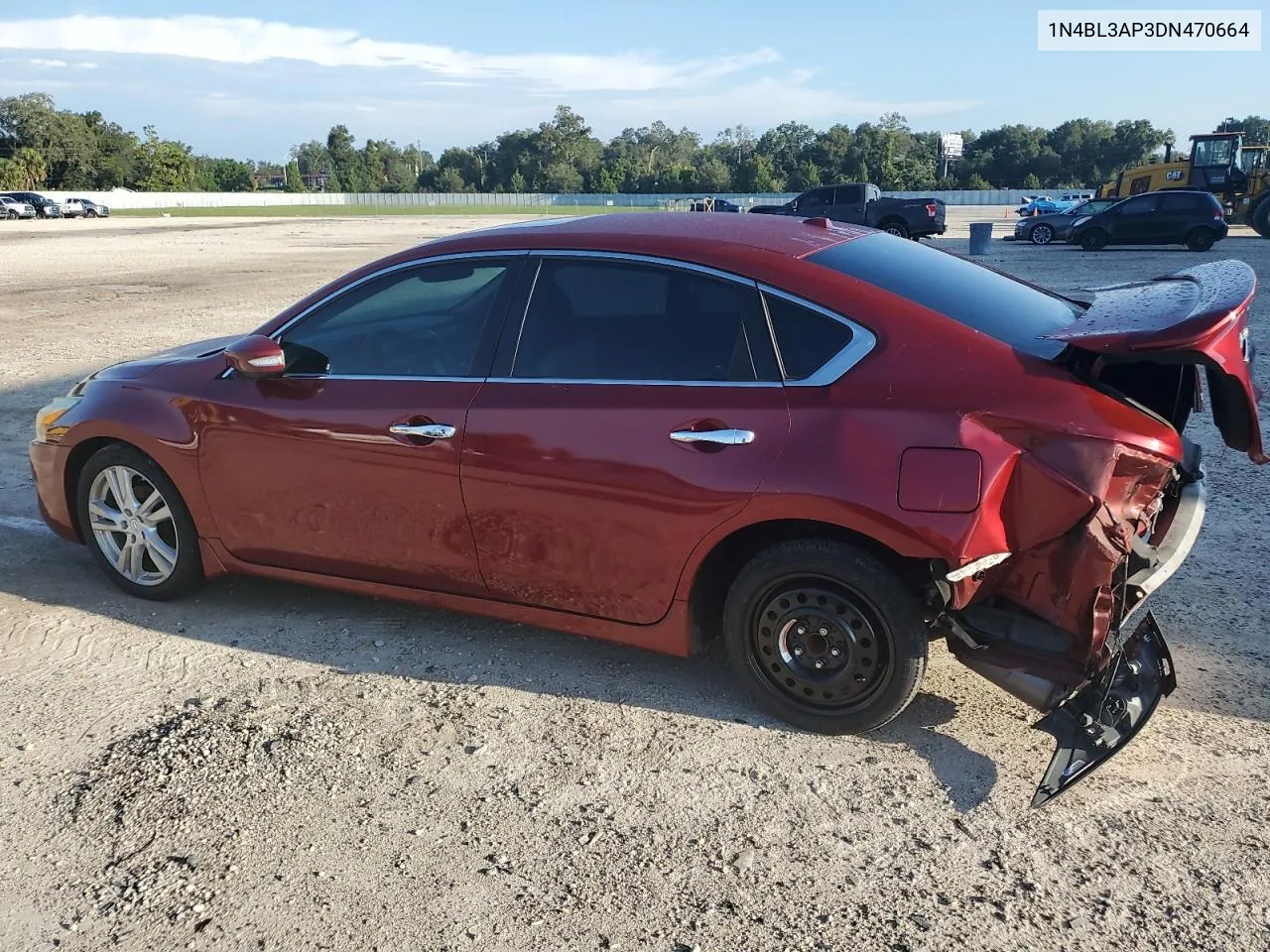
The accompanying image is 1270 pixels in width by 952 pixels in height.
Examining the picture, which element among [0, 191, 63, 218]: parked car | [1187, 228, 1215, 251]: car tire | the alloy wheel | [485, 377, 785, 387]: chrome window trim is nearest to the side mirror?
the alloy wheel

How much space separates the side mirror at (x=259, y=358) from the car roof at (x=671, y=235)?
0.72m

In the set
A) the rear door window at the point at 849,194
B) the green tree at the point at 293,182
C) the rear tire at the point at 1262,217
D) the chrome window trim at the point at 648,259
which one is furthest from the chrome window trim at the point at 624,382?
the green tree at the point at 293,182

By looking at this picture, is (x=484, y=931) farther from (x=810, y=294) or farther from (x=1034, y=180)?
(x=1034, y=180)

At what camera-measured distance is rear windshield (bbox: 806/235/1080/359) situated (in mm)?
3262

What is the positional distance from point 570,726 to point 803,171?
324ft

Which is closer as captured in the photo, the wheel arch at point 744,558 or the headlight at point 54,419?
the wheel arch at point 744,558

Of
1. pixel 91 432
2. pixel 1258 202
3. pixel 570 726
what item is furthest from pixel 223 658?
pixel 1258 202

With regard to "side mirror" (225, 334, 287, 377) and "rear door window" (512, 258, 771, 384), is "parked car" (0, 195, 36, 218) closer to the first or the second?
"side mirror" (225, 334, 287, 377)

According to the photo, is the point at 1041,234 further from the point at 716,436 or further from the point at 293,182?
the point at 293,182

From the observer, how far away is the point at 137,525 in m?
4.54

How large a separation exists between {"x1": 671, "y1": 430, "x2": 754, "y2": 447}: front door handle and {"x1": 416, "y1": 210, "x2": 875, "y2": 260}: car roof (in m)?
0.65

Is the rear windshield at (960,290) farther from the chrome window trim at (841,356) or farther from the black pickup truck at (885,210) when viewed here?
the black pickup truck at (885,210)

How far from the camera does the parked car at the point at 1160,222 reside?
976 inches

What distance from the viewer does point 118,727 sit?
11.7ft
